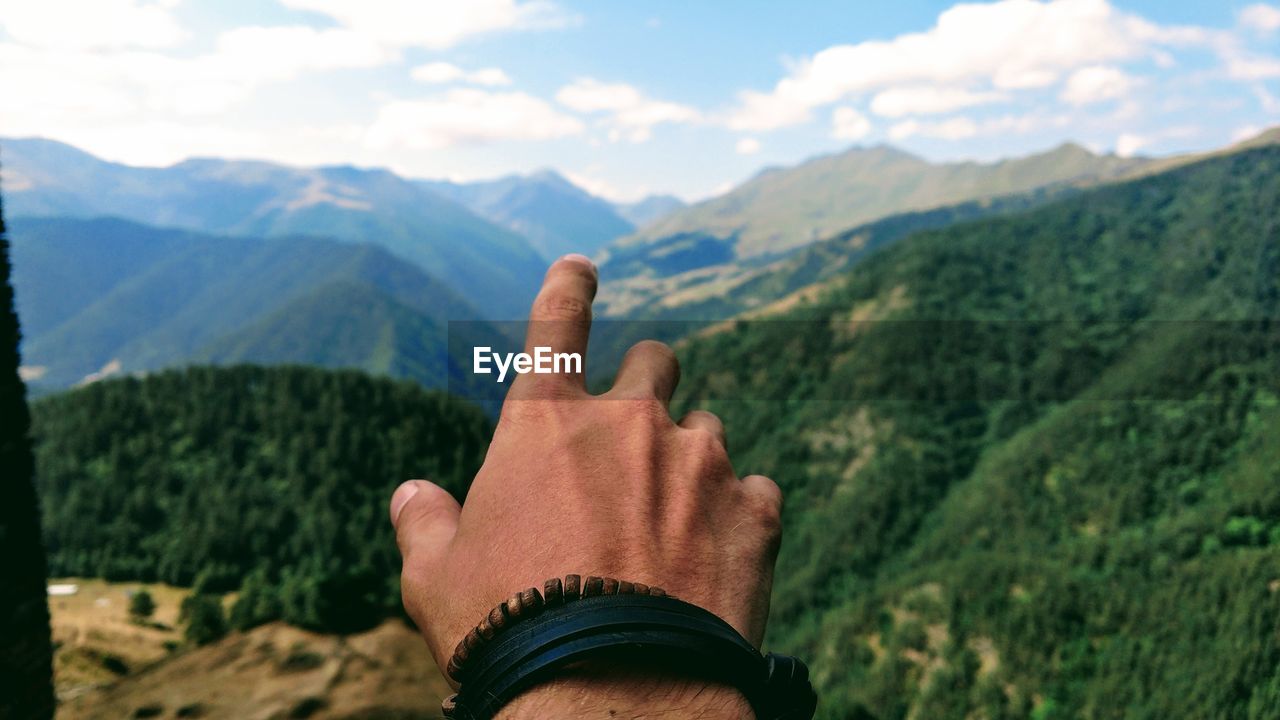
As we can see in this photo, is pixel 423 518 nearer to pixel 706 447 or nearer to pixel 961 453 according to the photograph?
pixel 706 447

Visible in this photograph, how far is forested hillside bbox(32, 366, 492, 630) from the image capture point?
263 ft

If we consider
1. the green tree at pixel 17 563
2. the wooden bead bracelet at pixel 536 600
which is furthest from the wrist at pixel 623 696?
the green tree at pixel 17 563

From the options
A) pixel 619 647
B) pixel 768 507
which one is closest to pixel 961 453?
pixel 768 507

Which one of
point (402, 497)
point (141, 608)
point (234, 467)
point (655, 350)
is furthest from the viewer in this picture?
point (234, 467)

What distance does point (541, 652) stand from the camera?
1.61 metres

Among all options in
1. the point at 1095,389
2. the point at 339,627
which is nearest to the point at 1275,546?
the point at 339,627

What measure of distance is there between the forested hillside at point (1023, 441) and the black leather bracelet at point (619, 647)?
40.6 metres

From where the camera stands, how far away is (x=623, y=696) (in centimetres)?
168

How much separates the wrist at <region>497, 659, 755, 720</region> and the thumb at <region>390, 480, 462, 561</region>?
72 cm

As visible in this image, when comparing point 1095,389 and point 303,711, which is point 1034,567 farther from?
point 303,711

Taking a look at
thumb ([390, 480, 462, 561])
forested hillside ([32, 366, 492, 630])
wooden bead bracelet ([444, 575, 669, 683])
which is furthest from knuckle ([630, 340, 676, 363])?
forested hillside ([32, 366, 492, 630])

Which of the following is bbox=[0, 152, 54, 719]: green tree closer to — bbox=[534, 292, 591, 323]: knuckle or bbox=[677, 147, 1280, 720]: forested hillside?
bbox=[534, 292, 591, 323]: knuckle

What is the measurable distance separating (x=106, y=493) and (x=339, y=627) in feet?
335

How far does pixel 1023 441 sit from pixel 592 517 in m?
134
